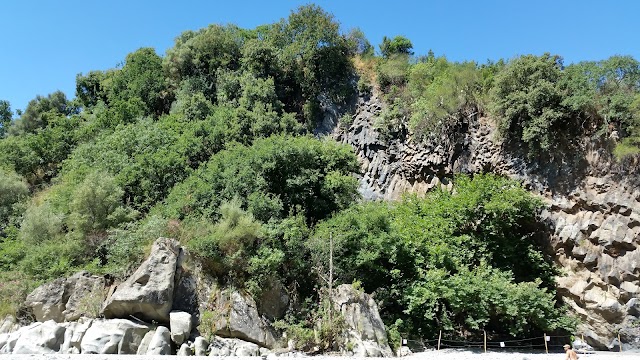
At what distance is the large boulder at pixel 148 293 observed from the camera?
14539 mm

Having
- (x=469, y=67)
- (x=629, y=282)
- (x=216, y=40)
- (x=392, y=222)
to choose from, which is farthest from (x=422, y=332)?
(x=216, y=40)

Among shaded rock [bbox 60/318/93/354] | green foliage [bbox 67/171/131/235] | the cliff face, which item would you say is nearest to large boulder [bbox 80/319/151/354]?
shaded rock [bbox 60/318/93/354]

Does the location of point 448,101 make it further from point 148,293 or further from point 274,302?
point 148,293

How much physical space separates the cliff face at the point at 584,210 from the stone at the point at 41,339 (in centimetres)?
1718

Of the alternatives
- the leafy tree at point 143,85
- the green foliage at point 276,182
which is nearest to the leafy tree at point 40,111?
the leafy tree at point 143,85

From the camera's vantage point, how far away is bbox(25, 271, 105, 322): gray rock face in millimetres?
15297

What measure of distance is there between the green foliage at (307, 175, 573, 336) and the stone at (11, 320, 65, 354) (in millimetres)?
8919

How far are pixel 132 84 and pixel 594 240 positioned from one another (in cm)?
3164

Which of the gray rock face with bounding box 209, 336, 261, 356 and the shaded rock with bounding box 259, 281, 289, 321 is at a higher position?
the shaded rock with bounding box 259, 281, 289, 321

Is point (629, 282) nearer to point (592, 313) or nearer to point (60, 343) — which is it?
point (592, 313)

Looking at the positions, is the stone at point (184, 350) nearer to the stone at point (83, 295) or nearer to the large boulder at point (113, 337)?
the large boulder at point (113, 337)

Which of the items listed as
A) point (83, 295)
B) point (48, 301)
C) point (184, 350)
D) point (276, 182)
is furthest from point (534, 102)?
point (48, 301)

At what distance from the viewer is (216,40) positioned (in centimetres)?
3356

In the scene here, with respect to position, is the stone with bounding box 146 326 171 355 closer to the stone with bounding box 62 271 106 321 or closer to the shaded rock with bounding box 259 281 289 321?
the stone with bounding box 62 271 106 321
